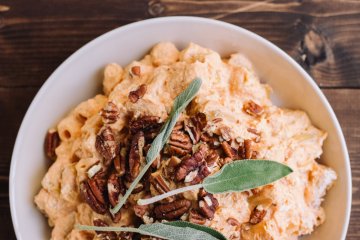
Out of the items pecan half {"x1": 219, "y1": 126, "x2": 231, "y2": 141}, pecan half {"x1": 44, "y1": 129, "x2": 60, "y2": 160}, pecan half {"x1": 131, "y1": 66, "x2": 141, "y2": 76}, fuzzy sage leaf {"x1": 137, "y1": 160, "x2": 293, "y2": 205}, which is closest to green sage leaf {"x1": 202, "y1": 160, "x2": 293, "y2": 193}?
fuzzy sage leaf {"x1": 137, "y1": 160, "x2": 293, "y2": 205}

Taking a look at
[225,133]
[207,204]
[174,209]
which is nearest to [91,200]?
[174,209]

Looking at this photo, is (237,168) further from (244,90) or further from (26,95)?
(26,95)

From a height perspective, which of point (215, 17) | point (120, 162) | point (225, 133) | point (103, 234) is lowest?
point (103, 234)

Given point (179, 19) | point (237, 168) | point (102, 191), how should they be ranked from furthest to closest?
point (179, 19) < point (102, 191) < point (237, 168)

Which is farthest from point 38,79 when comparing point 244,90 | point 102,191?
point 244,90

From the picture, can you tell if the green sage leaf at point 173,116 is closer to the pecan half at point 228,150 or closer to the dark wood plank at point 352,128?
the pecan half at point 228,150

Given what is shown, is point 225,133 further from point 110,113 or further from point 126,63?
point 126,63
